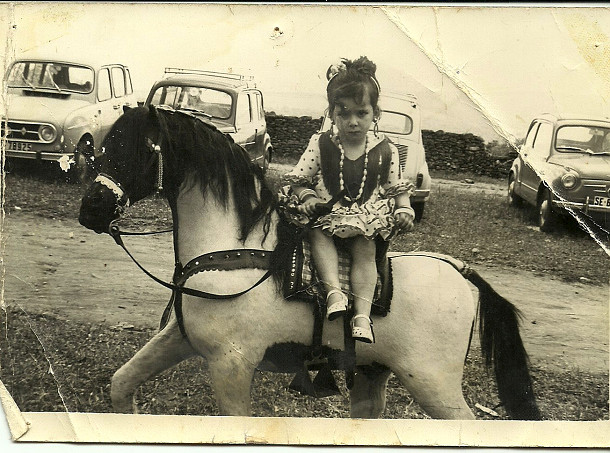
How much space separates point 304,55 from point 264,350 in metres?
1.18

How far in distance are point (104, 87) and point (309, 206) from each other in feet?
3.22

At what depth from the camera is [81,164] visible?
2.79 m

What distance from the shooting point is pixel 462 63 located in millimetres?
2789

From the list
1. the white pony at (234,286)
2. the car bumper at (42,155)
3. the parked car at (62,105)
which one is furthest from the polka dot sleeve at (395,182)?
the car bumper at (42,155)

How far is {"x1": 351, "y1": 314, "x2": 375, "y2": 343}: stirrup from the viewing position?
2.54m

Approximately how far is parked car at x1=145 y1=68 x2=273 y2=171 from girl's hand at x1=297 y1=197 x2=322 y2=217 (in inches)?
9.7

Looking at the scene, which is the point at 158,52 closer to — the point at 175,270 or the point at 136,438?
the point at 175,270

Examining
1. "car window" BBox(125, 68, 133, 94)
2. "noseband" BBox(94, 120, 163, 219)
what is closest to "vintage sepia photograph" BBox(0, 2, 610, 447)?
"car window" BBox(125, 68, 133, 94)

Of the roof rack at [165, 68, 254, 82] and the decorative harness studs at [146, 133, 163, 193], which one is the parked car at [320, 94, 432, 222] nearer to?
the roof rack at [165, 68, 254, 82]

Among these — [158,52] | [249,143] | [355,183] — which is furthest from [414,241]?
[158,52]

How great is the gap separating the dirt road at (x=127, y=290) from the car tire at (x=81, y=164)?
0.60 ft

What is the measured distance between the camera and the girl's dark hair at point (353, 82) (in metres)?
2.67

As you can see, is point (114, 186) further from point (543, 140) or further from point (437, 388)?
point (543, 140)

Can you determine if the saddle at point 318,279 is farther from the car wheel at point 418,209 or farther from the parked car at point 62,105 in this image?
the parked car at point 62,105
